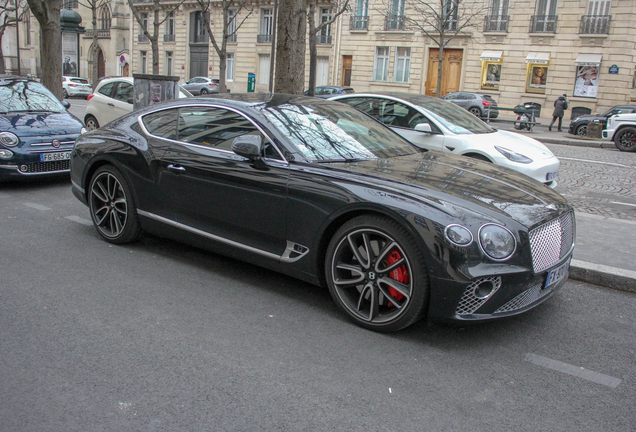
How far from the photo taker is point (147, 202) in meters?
5.12

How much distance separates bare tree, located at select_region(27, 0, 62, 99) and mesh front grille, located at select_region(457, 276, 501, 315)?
14.7 meters

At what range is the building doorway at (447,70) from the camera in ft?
117

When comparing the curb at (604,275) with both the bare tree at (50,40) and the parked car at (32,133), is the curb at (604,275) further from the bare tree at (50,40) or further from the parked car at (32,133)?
the bare tree at (50,40)

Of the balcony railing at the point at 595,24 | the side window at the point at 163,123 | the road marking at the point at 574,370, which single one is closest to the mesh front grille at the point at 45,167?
the side window at the point at 163,123

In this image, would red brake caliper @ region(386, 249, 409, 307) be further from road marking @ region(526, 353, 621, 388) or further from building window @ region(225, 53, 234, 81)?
building window @ region(225, 53, 234, 81)

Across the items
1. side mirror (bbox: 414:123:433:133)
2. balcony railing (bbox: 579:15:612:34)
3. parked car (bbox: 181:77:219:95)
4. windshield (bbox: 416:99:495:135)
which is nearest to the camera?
side mirror (bbox: 414:123:433:133)

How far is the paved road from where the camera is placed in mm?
2826

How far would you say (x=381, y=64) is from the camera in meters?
38.5

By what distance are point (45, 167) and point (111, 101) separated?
657 cm

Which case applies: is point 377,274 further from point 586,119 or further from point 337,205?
point 586,119

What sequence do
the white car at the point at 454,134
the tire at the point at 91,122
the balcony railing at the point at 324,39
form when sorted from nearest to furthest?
1. the white car at the point at 454,134
2. the tire at the point at 91,122
3. the balcony railing at the point at 324,39

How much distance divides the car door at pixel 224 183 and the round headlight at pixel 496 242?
144 cm

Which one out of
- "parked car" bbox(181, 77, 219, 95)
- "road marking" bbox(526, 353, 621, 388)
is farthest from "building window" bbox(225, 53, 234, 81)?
"road marking" bbox(526, 353, 621, 388)

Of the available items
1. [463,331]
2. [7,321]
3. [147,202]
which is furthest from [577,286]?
[7,321]
